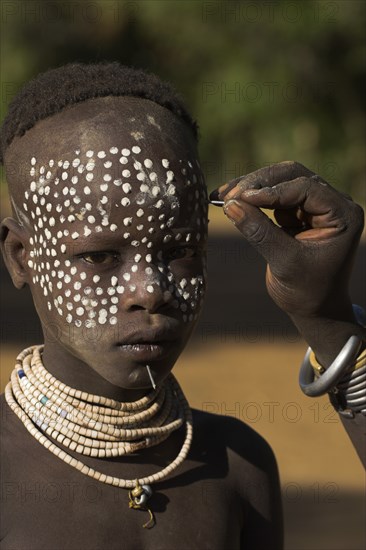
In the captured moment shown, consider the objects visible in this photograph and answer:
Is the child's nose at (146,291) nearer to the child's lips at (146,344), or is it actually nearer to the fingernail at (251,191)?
the child's lips at (146,344)

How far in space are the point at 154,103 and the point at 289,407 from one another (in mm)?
8681

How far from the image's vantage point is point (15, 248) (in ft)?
10.4

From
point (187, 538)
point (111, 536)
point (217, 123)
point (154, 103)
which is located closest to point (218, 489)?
point (187, 538)

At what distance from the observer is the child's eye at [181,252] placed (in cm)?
303

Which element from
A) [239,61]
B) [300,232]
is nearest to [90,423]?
[300,232]

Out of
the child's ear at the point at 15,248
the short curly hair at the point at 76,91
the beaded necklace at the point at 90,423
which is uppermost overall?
the short curly hair at the point at 76,91

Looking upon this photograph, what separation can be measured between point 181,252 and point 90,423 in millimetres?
586

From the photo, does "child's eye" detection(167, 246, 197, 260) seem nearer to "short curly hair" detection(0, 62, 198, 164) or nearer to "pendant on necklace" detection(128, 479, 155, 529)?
"short curly hair" detection(0, 62, 198, 164)

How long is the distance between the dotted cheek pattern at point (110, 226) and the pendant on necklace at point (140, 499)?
0.52 m

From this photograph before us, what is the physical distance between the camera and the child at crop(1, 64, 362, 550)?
9.60 feet

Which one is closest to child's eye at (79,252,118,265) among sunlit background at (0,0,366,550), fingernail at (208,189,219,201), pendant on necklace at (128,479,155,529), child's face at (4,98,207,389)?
child's face at (4,98,207,389)

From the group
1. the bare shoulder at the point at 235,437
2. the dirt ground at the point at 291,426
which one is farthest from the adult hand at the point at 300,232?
the dirt ground at the point at 291,426

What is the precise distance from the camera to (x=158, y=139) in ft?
9.86

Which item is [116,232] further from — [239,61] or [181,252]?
[239,61]
